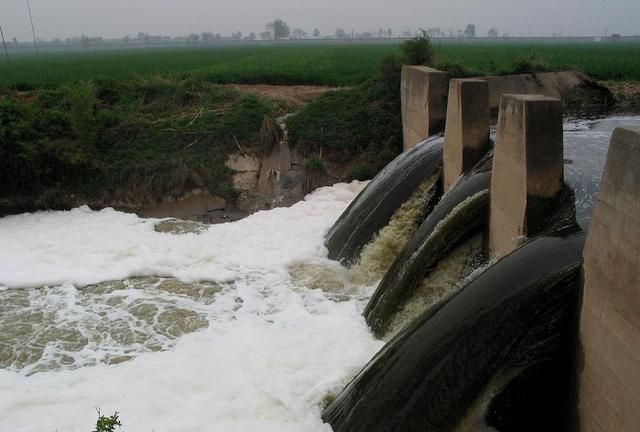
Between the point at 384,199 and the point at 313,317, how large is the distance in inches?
88.2

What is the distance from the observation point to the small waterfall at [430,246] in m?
5.75

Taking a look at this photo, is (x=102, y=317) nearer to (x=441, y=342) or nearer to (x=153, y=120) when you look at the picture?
(x=441, y=342)

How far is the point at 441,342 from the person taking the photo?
395 cm

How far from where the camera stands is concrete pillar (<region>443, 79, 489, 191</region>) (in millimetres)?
7129

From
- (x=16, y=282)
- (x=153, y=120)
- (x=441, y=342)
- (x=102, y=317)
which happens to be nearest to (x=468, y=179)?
(x=441, y=342)

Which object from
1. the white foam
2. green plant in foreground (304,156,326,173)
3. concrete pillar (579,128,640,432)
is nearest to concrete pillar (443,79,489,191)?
the white foam

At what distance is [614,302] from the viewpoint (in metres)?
3.30

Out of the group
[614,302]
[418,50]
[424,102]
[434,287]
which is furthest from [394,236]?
[418,50]

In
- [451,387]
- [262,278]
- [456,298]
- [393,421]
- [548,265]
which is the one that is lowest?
[262,278]

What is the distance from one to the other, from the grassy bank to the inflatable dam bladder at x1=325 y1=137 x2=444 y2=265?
4058mm

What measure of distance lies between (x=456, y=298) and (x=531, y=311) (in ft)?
1.99

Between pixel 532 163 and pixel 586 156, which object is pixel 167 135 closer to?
pixel 586 156

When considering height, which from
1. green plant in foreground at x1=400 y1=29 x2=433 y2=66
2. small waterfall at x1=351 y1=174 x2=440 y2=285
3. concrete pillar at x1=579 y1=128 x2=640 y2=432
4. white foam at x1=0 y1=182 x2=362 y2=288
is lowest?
white foam at x1=0 y1=182 x2=362 y2=288

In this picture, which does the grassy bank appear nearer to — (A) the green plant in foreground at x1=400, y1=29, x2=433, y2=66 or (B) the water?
(A) the green plant in foreground at x1=400, y1=29, x2=433, y2=66
